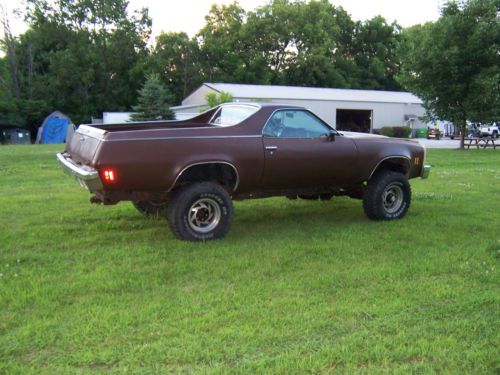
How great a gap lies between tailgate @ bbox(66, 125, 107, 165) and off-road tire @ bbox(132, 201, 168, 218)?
46.9 inches

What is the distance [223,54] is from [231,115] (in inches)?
2017

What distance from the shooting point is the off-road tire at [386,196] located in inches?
284

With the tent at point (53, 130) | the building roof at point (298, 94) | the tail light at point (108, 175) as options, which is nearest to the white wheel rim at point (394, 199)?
the tail light at point (108, 175)

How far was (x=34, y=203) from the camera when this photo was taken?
843 centimetres

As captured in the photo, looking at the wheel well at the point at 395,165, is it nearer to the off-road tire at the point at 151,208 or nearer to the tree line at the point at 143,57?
the off-road tire at the point at 151,208

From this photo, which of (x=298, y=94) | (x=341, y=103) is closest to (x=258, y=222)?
(x=298, y=94)

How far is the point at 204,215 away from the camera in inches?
241

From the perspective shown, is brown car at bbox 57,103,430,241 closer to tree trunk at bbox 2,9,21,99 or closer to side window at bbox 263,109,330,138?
side window at bbox 263,109,330,138

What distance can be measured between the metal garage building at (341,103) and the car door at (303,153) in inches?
1227

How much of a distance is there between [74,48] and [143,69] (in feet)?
22.1

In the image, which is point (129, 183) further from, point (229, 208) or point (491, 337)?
point (491, 337)

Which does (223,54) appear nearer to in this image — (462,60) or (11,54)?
(11,54)

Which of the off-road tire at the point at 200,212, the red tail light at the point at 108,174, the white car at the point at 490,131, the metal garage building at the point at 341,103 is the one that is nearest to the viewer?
the red tail light at the point at 108,174

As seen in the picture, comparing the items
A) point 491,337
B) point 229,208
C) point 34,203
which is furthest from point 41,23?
point 491,337
